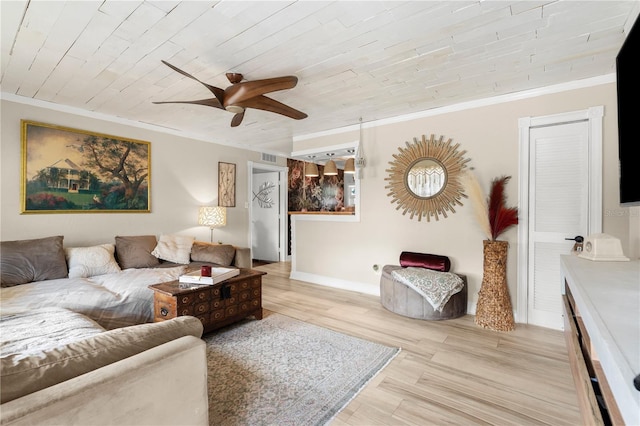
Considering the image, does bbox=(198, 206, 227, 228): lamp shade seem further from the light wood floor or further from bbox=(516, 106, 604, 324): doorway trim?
bbox=(516, 106, 604, 324): doorway trim

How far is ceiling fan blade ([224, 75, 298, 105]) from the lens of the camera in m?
2.17

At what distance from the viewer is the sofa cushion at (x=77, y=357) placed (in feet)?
2.61

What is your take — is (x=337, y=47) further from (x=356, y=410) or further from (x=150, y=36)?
(x=356, y=410)

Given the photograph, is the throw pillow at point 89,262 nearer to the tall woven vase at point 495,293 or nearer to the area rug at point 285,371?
the area rug at point 285,371

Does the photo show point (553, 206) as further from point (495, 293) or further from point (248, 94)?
point (248, 94)

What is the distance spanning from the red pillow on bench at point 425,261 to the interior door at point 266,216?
3.45m

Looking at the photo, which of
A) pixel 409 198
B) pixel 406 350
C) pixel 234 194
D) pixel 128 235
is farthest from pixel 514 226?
pixel 128 235

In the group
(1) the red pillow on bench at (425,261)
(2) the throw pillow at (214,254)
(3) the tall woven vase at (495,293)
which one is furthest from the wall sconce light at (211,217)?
(3) the tall woven vase at (495,293)

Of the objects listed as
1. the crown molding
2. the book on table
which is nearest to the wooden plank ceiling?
the crown molding

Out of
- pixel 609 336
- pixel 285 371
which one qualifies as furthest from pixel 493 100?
pixel 285 371

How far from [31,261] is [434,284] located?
401 cm

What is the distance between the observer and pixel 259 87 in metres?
2.18

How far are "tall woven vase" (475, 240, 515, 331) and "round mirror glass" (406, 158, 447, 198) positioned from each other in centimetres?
91

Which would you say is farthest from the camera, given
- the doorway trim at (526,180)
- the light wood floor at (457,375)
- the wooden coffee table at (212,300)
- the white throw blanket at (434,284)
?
the white throw blanket at (434,284)
